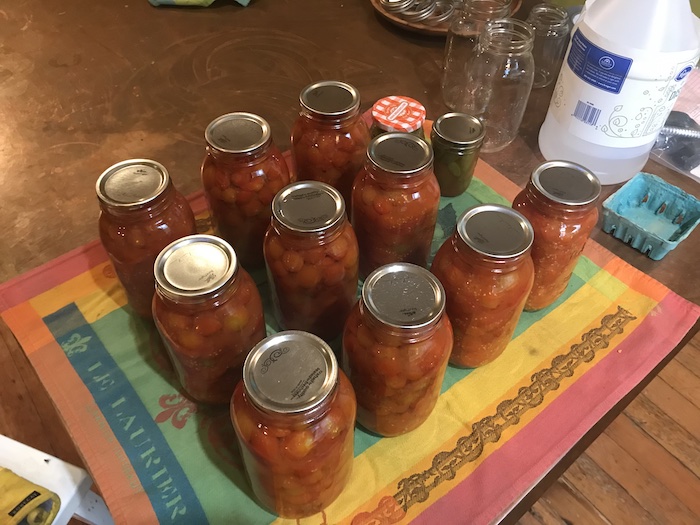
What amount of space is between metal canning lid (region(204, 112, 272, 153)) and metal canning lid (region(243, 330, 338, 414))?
27 cm

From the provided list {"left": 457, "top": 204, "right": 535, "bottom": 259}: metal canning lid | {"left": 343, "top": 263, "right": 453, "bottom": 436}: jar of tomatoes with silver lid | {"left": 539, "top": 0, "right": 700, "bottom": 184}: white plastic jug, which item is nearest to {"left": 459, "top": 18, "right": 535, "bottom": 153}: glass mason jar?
{"left": 539, "top": 0, "right": 700, "bottom": 184}: white plastic jug

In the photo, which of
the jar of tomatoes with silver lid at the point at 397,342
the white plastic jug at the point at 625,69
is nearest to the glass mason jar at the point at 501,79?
the white plastic jug at the point at 625,69

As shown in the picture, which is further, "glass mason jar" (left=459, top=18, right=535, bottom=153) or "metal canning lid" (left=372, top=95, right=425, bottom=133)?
"glass mason jar" (left=459, top=18, right=535, bottom=153)

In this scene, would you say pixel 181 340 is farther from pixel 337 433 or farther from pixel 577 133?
pixel 577 133

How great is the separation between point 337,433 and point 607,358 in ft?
1.32

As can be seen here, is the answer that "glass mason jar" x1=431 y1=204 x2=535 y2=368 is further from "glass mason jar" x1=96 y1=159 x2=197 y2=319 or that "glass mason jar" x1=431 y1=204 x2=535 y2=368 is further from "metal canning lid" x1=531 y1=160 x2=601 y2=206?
"glass mason jar" x1=96 y1=159 x2=197 y2=319

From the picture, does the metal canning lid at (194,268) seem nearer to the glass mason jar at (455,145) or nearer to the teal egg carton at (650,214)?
the glass mason jar at (455,145)

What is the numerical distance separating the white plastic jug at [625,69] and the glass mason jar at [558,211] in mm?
192

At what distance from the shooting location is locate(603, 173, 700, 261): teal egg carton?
31.8 inches

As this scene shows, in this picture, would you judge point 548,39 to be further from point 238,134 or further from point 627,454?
point 627,454

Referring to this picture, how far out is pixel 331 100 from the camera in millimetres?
728

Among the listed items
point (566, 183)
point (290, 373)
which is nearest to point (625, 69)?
point (566, 183)

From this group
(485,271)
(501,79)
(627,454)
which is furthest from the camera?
(627,454)

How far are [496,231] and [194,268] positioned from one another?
1.06 ft
